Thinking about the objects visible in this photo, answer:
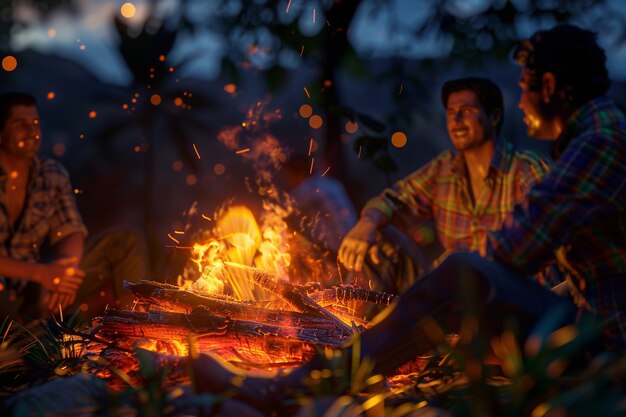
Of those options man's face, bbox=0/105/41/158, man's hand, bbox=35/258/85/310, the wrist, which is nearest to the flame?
the wrist

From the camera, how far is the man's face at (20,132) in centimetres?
600

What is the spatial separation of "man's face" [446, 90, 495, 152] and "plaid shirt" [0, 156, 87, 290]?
3345 mm

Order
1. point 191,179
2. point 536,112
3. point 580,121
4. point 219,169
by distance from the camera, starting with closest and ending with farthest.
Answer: point 580,121 → point 536,112 → point 219,169 → point 191,179

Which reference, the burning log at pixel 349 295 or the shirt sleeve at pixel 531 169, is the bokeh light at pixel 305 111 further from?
the burning log at pixel 349 295

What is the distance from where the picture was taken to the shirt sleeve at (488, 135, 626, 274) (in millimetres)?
3219

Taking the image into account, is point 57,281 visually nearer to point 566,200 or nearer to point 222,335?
point 222,335

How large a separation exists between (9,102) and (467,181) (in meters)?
3.74

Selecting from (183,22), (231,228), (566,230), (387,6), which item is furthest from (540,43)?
(183,22)

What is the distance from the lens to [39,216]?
20.5 feet

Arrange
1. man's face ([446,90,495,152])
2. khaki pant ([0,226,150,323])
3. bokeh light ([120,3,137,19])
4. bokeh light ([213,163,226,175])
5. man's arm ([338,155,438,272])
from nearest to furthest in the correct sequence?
man's arm ([338,155,438,272]) < man's face ([446,90,495,152]) < khaki pant ([0,226,150,323]) < bokeh light ([120,3,137,19]) < bokeh light ([213,163,226,175])

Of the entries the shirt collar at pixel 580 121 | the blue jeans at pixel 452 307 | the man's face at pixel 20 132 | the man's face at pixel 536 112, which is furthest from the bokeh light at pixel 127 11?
the blue jeans at pixel 452 307

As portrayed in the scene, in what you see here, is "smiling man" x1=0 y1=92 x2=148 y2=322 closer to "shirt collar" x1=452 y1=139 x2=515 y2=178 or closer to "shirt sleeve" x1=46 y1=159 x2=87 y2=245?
"shirt sleeve" x1=46 y1=159 x2=87 y2=245

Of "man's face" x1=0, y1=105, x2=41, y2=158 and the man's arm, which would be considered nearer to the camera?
the man's arm

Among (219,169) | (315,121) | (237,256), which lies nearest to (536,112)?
(237,256)
